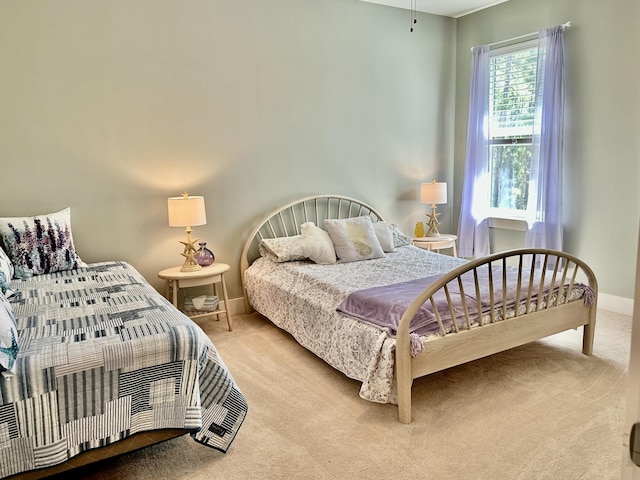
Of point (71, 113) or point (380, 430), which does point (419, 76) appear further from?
point (380, 430)

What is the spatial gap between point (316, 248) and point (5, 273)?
6.93ft

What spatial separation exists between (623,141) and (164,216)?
382 cm

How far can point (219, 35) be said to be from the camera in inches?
Result: 157

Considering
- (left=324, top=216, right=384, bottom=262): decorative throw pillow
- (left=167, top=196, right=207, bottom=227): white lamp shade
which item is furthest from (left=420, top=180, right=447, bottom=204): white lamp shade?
(left=167, top=196, right=207, bottom=227): white lamp shade

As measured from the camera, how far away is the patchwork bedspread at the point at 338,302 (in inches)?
100

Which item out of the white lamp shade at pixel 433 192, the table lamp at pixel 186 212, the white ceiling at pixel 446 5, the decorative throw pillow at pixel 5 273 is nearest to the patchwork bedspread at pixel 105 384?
the decorative throw pillow at pixel 5 273

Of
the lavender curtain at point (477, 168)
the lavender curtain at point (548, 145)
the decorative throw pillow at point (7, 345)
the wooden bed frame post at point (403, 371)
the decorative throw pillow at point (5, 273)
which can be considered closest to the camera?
the decorative throw pillow at point (7, 345)

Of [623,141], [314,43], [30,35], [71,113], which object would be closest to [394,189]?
[314,43]

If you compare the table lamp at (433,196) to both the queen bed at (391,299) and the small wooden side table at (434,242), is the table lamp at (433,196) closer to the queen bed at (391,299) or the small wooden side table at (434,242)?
the small wooden side table at (434,242)

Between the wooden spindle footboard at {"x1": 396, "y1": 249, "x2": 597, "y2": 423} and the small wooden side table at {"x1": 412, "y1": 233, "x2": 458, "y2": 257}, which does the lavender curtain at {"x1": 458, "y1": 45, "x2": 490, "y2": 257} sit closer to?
the small wooden side table at {"x1": 412, "y1": 233, "x2": 458, "y2": 257}

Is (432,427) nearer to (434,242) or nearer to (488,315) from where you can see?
(488,315)

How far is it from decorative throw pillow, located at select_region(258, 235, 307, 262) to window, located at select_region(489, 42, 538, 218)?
2.28 meters

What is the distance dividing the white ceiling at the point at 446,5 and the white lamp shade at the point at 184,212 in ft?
8.83

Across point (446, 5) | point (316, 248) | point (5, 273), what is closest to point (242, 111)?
point (316, 248)
